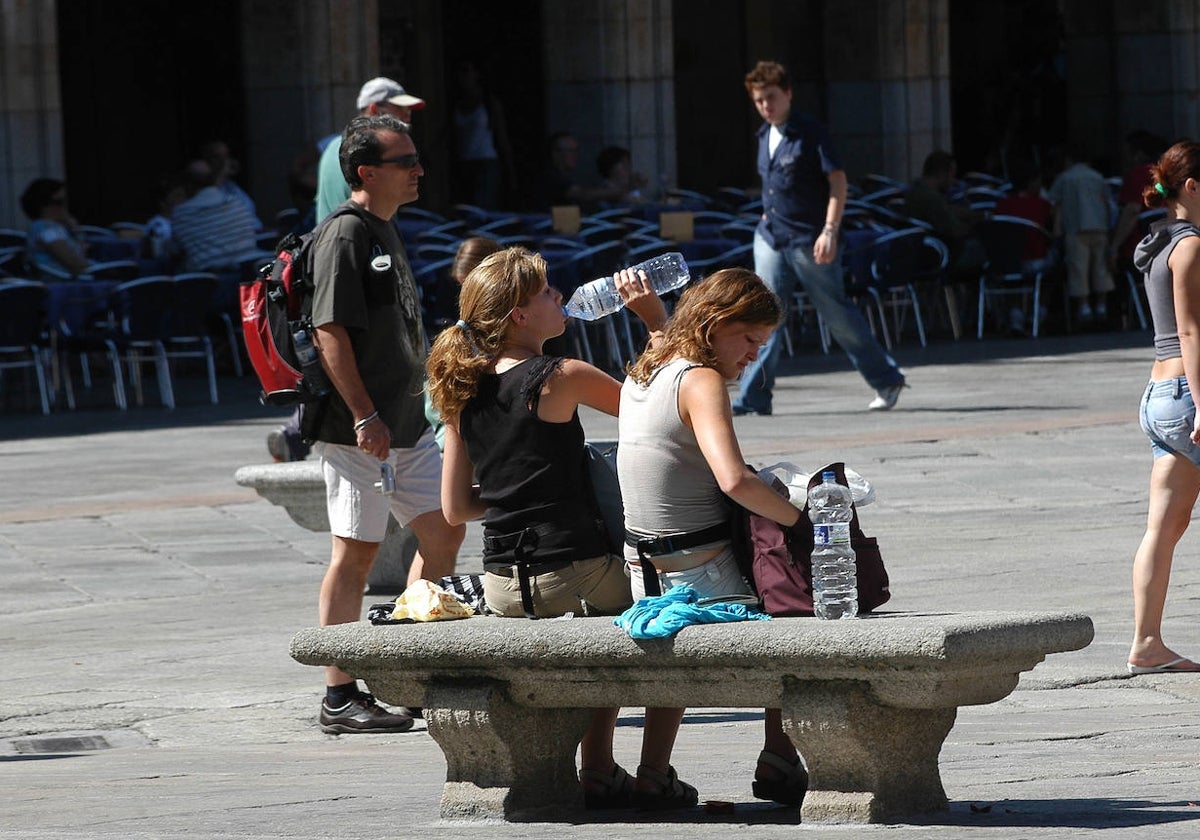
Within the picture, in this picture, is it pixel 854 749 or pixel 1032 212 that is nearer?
pixel 854 749

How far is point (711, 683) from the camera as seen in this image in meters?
5.30

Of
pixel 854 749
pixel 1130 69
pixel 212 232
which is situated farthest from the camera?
pixel 1130 69

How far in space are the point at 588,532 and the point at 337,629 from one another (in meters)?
0.64

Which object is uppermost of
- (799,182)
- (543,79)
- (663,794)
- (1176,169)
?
(543,79)

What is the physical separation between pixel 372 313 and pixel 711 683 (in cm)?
228

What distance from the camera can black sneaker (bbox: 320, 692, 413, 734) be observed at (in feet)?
23.3

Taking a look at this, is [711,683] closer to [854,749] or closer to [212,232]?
[854,749]

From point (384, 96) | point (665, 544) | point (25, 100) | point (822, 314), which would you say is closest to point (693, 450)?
point (665, 544)

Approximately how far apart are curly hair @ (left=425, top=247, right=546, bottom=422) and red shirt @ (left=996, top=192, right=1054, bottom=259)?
1425cm

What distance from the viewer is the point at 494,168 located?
2519 centimetres

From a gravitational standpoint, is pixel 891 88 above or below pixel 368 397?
above

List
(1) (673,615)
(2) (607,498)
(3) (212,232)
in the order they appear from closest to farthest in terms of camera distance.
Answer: (1) (673,615) < (2) (607,498) < (3) (212,232)

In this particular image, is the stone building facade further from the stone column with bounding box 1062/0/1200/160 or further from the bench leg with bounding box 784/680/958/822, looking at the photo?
the bench leg with bounding box 784/680/958/822

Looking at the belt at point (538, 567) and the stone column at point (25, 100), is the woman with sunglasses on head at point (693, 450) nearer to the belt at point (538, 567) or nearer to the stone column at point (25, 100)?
the belt at point (538, 567)
